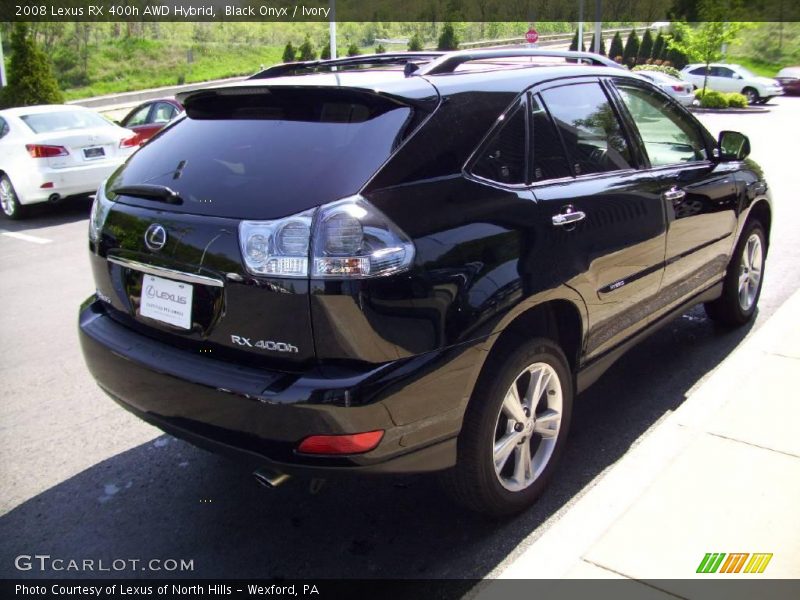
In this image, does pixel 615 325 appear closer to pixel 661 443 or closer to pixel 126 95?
pixel 661 443

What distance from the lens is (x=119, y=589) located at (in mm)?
2801

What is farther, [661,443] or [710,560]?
[661,443]

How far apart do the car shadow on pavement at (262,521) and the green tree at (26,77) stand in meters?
19.1

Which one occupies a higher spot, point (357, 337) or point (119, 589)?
point (357, 337)

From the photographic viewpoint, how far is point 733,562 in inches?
107

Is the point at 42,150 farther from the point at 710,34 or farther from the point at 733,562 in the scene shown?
the point at 710,34

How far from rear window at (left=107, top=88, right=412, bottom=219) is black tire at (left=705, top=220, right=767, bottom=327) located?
313cm

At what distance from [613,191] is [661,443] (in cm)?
120

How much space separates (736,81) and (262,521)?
33.7 meters

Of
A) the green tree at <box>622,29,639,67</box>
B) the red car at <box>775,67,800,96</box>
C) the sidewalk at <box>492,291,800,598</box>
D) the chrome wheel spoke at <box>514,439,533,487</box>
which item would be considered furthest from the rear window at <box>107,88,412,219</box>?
the green tree at <box>622,29,639,67</box>

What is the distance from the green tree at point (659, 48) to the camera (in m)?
44.2

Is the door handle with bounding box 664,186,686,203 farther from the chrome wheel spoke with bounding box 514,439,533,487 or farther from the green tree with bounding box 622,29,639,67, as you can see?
the green tree with bounding box 622,29,639,67

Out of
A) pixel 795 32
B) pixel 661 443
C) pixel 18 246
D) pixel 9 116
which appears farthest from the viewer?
pixel 795 32

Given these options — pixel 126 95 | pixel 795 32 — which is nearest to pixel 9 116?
pixel 126 95
